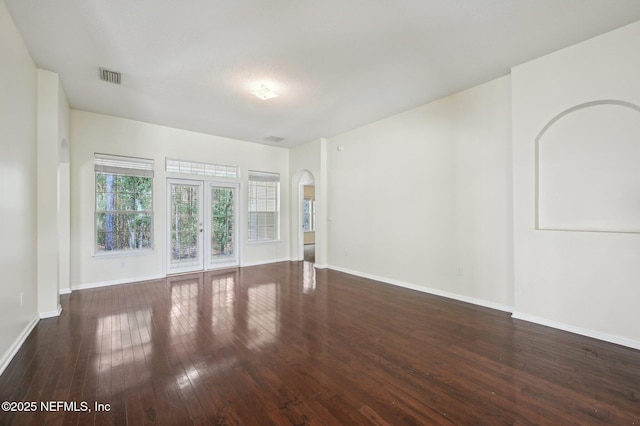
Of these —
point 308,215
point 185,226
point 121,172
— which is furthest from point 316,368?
point 308,215

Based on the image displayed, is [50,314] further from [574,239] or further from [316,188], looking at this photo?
[574,239]

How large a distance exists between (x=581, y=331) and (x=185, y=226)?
6492 millimetres

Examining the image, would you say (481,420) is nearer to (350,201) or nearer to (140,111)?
(350,201)

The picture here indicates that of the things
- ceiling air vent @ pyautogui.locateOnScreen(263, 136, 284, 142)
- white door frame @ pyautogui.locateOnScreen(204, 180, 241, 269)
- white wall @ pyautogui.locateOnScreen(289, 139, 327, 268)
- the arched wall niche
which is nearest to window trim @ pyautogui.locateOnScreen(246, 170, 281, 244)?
white door frame @ pyautogui.locateOnScreen(204, 180, 241, 269)

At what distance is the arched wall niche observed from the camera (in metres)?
2.72

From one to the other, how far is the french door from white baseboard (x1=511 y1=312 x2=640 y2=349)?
556 cm

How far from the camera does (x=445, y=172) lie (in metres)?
4.23

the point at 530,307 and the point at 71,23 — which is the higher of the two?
the point at 71,23

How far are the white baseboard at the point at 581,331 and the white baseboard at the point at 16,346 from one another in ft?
16.9

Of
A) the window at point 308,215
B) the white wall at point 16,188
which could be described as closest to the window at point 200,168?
the white wall at point 16,188

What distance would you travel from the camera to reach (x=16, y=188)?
8.70 ft

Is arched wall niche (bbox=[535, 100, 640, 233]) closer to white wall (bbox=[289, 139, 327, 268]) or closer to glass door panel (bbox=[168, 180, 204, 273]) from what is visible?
white wall (bbox=[289, 139, 327, 268])

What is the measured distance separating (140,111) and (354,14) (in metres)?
4.11

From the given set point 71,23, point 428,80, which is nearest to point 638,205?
point 428,80
